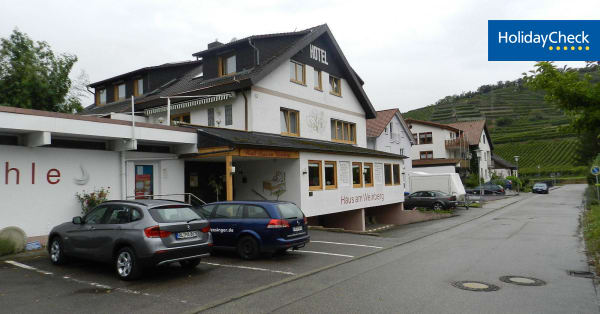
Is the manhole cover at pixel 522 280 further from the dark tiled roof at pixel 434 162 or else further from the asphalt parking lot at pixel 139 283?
the dark tiled roof at pixel 434 162

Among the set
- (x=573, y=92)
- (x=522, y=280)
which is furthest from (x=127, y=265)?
(x=573, y=92)

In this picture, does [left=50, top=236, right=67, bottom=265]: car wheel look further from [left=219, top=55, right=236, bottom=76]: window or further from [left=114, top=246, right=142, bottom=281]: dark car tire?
[left=219, top=55, right=236, bottom=76]: window

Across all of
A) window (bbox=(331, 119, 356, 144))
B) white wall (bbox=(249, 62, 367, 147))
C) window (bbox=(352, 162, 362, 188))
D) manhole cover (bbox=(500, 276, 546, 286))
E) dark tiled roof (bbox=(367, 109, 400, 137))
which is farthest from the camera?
dark tiled roof (bbox=(367, 109, 400, 137))

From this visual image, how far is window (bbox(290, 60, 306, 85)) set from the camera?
22289 mm

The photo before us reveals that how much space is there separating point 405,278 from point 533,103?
6206 inches

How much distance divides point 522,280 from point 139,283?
25.0ft

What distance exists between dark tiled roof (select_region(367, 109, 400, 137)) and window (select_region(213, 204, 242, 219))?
2629cm

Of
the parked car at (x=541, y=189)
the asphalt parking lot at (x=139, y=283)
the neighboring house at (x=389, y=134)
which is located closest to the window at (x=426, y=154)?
the neighboring house at (x=389, y=134)

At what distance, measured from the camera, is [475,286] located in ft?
26.7

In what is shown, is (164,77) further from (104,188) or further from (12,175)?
(12,175)

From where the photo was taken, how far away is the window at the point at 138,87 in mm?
26734

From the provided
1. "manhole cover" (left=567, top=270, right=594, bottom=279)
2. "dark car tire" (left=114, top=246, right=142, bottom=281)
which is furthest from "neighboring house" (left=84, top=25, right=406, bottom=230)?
"manhole cover" (left=567, top=270, right=594, bottom=279)

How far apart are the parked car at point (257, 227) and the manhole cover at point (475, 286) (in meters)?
4.20

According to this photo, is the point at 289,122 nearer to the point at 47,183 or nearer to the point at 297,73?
the point at 297,73
